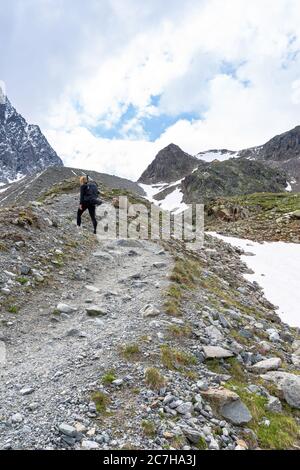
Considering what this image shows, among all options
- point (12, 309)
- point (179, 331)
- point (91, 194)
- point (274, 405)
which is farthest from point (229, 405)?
point (91, 194)

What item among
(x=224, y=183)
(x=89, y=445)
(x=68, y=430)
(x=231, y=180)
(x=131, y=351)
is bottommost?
(x=89, y=445)

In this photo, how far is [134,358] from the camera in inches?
341

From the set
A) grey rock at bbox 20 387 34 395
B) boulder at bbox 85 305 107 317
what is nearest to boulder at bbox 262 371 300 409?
boulder at bbox 85 305 107 317

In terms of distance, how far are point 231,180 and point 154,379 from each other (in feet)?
515

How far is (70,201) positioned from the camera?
29.1 meters

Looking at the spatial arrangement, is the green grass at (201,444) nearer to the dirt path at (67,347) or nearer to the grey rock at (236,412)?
the grey rock at (236,412)

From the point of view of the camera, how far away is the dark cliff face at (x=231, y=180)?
15138 centimetres

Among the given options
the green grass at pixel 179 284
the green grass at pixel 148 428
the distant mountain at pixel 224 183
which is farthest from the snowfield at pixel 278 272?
the distant mountain at pixel 224 183

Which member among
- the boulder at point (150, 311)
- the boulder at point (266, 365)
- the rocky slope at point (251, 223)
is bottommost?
the boulder at point (266, 365)

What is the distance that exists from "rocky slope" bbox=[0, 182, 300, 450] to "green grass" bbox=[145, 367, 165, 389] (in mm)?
20

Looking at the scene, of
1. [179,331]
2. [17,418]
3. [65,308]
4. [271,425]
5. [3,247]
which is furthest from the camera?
[3,247]

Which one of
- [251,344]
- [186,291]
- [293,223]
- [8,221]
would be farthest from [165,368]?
[293,223]

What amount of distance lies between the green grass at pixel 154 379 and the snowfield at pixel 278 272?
9.38 metres

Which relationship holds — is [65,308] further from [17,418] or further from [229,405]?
[229,405]
